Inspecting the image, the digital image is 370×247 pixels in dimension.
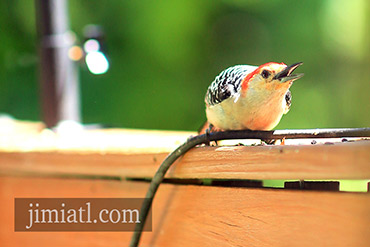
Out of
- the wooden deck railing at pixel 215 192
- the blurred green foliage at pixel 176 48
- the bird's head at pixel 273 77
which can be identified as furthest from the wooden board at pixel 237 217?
the blurred green foliage at pixel 176 48

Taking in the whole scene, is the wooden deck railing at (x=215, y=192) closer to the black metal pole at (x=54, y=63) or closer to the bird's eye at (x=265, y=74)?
the bird's eye at (x=265, y=74)

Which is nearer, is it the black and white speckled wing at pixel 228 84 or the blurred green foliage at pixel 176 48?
the black and white speckled wing at pixel 228 84

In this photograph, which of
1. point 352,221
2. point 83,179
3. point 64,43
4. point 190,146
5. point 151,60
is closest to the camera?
point 352,221

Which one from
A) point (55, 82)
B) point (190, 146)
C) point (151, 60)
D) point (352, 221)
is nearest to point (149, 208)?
point (190, 146)

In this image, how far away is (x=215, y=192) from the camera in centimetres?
52

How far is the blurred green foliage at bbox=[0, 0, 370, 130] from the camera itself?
119cm

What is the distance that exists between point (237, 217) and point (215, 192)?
39 millimetres

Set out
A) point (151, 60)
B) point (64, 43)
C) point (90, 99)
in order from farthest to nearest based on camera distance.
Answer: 1. point (151, 60)
2. point (90, 99)
3. point (64, 43)

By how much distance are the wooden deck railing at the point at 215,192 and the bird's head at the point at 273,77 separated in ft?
0.24

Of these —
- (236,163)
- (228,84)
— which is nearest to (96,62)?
(228,84)

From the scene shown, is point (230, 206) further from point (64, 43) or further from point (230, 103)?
point (64, 43)

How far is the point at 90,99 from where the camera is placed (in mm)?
1532

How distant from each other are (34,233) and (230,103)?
0.38 metres

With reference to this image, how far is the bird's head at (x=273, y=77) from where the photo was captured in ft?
1.61
